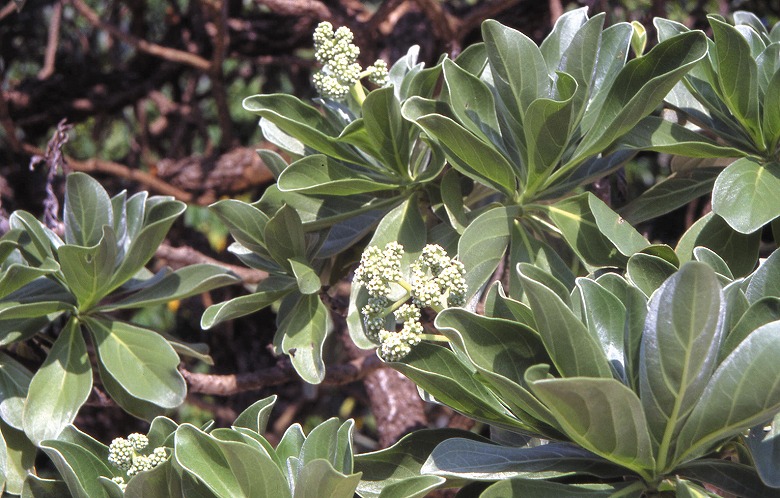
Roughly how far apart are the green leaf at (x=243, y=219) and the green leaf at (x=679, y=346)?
0.73 meters

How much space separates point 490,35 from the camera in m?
1.29

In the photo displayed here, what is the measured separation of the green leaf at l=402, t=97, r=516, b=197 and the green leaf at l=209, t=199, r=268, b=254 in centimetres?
34

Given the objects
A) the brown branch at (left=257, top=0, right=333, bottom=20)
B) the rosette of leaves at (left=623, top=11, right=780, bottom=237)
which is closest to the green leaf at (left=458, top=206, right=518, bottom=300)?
the rosette of leaves at (left=623, top=11, right=780, bottom=237)

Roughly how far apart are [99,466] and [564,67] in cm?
93

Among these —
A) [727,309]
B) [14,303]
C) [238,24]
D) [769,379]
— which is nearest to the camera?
[769,379]

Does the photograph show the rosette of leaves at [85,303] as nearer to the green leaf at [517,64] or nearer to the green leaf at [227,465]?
the green leaf at [227,465]

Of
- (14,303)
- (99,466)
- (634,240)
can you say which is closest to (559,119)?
(634,240)

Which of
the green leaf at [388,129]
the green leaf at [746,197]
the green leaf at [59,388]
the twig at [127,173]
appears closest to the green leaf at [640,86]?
the green leaf at [746,197]

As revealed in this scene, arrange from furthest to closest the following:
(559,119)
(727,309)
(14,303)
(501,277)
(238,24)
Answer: (238,24)
(501,277)
(14,303)
(559,119)
(727,309)

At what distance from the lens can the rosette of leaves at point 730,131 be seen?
127cm

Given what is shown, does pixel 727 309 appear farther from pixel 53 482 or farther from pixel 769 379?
pixel 53 482

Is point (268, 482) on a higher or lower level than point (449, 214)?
lower

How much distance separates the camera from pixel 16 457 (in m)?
1.62

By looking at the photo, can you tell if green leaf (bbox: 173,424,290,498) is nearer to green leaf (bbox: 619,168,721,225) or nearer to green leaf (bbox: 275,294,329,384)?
green leaf (bbox: 275,294,329,384)
